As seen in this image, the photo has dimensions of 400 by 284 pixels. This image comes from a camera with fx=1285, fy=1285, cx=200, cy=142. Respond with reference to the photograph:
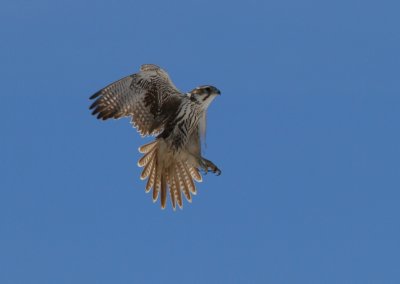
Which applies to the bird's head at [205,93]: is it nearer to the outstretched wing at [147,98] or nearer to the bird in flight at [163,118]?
the bird in flight at [163,118]

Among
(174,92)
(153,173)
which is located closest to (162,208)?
(153,173)

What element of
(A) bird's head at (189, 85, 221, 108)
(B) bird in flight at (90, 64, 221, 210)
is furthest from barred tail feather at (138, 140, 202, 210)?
(A) bird's head at (189, 85, 221, 108)

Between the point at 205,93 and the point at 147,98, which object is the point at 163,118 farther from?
the point at 205,93

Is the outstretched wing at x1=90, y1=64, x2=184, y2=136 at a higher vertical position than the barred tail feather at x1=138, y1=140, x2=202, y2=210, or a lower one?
higher

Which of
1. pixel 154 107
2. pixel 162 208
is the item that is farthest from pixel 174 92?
pixel 162 208

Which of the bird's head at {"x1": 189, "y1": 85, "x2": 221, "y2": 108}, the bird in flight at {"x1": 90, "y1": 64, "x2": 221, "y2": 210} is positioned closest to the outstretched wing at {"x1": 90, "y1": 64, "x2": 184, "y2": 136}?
the bird in flight at {"x1": 90, "y1": 64, "x2": 221, "y2": 210}

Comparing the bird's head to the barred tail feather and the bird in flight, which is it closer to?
the bird in flight

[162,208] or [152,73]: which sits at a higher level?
[152,73]

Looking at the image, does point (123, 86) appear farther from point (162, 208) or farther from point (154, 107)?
point (162, 208)
